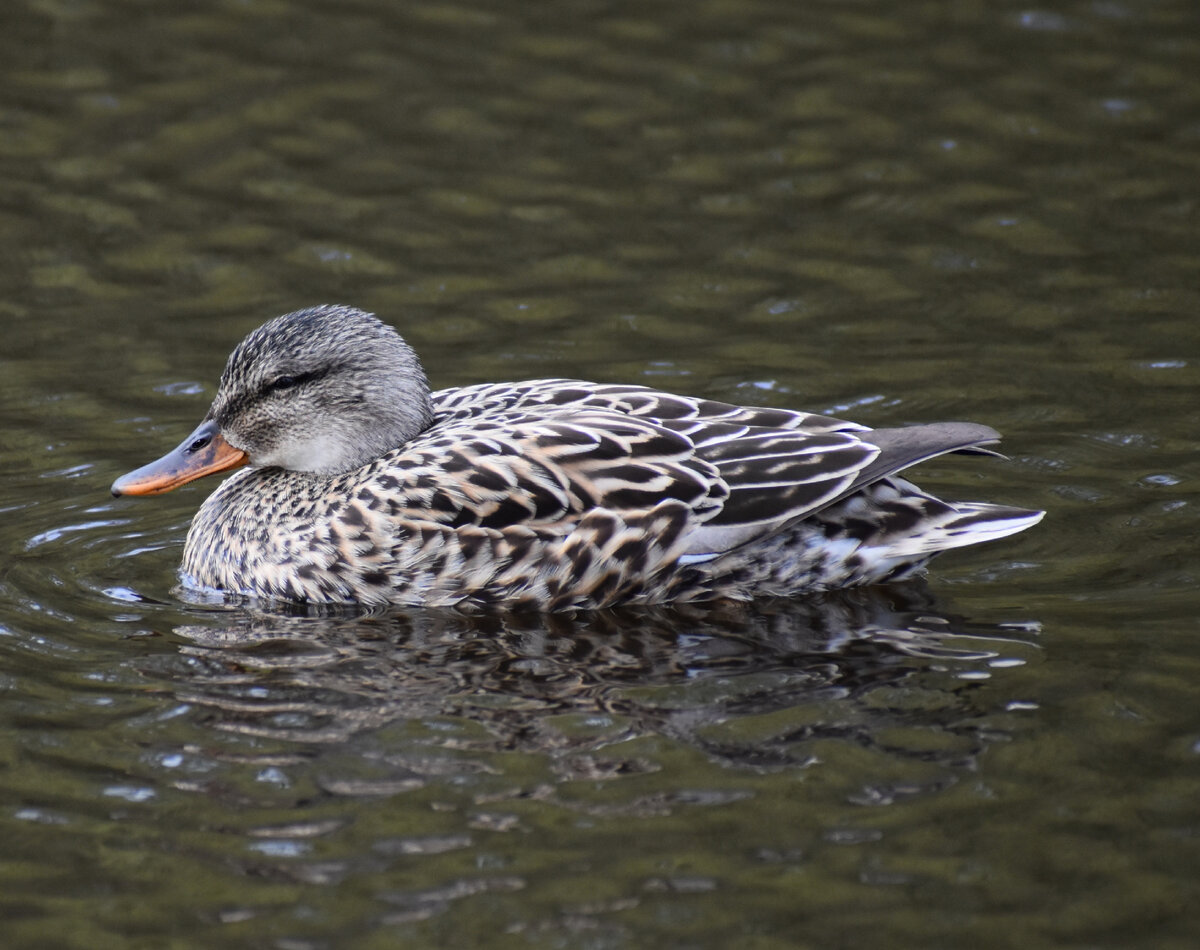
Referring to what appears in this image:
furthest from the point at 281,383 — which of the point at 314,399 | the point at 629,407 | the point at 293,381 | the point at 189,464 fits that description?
the point at 629,407

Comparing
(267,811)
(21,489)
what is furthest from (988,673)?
(21,489)

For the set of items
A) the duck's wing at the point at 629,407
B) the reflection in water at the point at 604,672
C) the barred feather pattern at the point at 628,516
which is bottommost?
the reflection in water at the point at 604,672

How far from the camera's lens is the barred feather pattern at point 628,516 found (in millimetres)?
7504

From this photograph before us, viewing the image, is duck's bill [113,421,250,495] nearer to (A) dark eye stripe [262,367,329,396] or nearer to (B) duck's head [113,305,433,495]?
(B) duck's head [113,305,433,495]

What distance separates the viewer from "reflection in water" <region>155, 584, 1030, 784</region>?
6.49 m

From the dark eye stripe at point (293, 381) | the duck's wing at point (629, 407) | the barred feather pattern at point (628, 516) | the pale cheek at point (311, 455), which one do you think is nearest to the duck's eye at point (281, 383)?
the dark eye stripe at point (293, 381)

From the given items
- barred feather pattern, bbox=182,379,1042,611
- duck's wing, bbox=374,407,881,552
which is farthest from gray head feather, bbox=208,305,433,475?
duck's wing, bbox=374,407,881,552

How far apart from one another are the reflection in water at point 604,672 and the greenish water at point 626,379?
0.08 ft

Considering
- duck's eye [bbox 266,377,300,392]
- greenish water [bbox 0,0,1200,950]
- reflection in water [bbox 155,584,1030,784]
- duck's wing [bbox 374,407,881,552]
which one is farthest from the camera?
duck's eye [bbox 266,377,300,392]

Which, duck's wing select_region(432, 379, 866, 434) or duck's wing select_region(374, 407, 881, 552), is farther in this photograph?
duck's wing select_region(432, 379, 866, 434)

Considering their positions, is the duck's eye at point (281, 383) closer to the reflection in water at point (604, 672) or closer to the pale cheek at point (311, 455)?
the pale cheek at point (311, 455)

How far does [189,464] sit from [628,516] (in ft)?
6.83

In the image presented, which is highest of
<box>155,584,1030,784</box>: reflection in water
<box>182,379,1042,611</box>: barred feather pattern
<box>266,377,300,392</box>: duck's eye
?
<box>266,377,300,392</box>: duck's eye

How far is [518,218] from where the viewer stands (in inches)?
464
